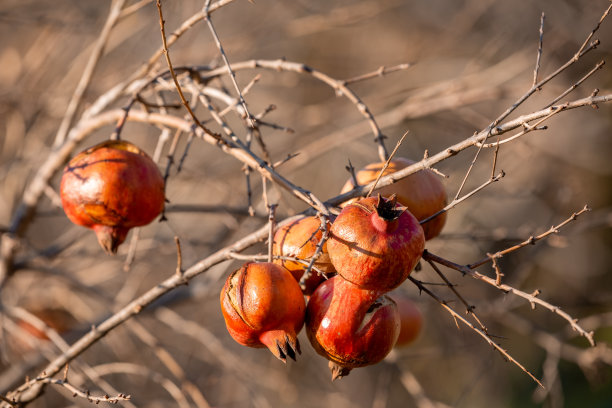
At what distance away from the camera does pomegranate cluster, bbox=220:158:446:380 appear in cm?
103

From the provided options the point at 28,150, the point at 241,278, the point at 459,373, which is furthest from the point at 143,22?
the point at 459,373

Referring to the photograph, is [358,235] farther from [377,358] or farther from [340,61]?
[340,61]

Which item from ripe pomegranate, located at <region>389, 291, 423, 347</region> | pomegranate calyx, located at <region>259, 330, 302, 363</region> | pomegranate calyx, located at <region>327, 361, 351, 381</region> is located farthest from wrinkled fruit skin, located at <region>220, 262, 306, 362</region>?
ripe pomegranate, located at <region>389, 291, 423, 347</region>

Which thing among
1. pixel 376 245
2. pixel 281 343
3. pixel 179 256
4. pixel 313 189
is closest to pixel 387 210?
pixel 376 245

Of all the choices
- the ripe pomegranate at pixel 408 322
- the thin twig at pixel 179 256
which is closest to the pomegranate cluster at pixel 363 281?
the thin twig at pixel 179 256

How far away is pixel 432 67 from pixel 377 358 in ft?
14.6

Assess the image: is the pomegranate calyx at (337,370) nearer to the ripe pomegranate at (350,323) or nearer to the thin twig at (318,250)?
the ripe pomegranate at (350,323)

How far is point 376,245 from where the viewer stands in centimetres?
102

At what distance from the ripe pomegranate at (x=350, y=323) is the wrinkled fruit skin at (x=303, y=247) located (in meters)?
0.06

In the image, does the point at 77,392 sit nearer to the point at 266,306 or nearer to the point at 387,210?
the point at 266,306

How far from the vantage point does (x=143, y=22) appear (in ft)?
12.3

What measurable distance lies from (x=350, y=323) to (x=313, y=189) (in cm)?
448

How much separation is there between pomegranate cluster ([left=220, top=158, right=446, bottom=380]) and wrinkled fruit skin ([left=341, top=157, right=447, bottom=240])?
0.21 metres

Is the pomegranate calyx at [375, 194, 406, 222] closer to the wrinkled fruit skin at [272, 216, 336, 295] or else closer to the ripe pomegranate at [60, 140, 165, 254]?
the wrinkled fruit skin at [272, 216, 336, 295]
